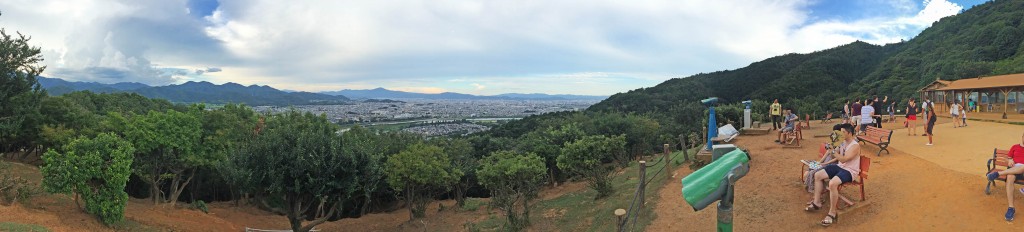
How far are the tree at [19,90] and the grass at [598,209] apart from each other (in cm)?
1904

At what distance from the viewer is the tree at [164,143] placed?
52.1ft

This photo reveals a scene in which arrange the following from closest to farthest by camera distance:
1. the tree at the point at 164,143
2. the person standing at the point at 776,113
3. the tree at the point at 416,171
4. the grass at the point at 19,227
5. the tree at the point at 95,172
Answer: the grass at the point at 19,227 → the tree at the point at 95,172 → the tree at the point at 164,143 → the person standing at the point at 776,113 → the tree at the point at 416,171

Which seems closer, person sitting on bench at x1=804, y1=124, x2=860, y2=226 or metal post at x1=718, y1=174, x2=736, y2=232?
metal post at x1=718, y1=174, x2=736, y2=232

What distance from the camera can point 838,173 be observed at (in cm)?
661

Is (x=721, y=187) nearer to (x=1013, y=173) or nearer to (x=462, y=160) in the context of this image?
(x=1013, y=173)

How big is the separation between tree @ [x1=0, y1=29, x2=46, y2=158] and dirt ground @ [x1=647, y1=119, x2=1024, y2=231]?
2387 cm

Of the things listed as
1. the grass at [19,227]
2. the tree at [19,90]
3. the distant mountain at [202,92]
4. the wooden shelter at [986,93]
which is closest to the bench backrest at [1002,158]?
the wooden shelter at [986,93]

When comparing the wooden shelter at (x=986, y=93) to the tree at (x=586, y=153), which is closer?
the tree at (x=586, y=153)

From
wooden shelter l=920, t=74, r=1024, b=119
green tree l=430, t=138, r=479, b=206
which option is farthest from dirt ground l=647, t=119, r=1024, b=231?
green tree l=430, t=138, r=479, b=206

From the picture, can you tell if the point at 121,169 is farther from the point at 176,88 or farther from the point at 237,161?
the point at 176,88

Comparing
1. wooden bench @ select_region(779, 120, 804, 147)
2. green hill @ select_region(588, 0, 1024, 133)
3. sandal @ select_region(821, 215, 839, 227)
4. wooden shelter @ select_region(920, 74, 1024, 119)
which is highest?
green hill @ select_region(588, 0, 1024, 133)

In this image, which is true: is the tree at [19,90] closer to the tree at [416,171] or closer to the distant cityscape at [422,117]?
the tree at [416,171]

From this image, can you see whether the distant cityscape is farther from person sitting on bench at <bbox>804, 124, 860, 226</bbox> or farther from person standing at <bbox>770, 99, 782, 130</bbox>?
person sitting on bench at <bbox>804, 124, 860, 226</bbox>

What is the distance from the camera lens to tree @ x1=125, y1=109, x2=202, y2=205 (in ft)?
52.1
